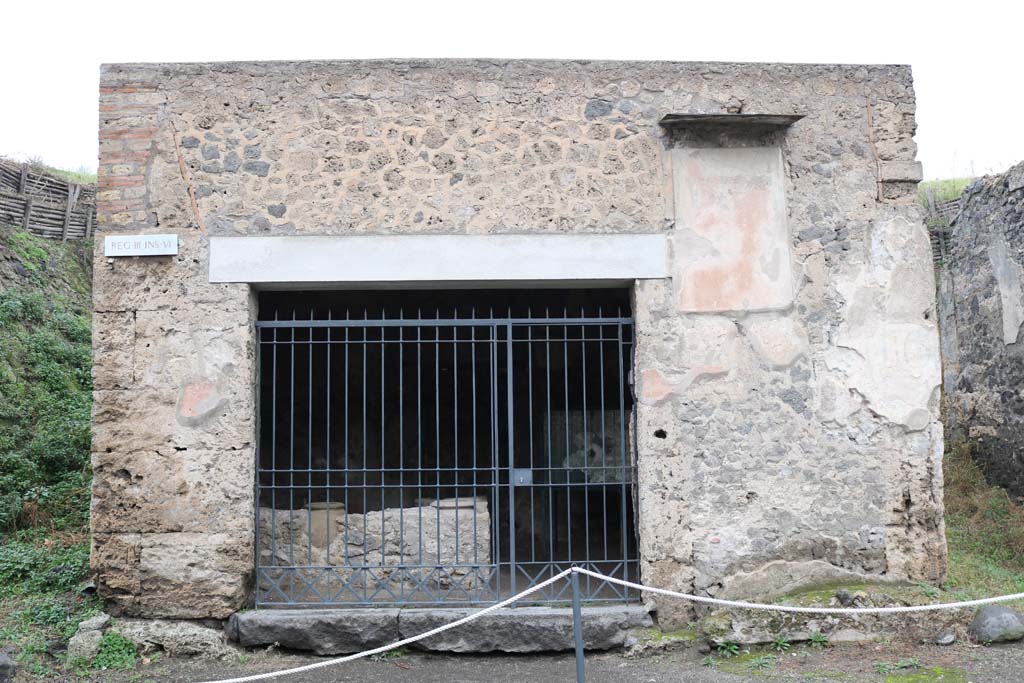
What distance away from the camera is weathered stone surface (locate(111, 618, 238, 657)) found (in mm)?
5297

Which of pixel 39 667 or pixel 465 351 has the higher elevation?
pixel 465 351

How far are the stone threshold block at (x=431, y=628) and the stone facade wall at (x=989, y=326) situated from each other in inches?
214

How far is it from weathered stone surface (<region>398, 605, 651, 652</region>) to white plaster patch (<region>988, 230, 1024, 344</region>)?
18.4 ft

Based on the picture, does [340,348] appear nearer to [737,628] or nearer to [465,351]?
[465,351]

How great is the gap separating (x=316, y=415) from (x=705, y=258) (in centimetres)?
452

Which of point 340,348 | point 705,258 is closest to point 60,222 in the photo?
point 340,348

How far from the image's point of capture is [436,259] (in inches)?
219

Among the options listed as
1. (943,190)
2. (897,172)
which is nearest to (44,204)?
(897,172)

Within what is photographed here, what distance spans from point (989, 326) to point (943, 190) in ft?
25.5

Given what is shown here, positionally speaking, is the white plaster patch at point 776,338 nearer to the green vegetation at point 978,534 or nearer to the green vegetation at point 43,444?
the green vegetation at point 978,534

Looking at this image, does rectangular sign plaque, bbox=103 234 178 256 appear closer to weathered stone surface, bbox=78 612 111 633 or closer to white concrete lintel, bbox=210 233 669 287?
white concrete lintel, bbox=210 233 669 287

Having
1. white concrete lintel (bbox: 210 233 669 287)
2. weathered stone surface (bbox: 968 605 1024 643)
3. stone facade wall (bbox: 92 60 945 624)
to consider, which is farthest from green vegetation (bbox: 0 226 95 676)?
weathered stone surface (bbox: 968 605 1024 643)

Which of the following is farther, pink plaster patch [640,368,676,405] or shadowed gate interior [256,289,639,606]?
shadowed gate interior [256,289,639,606]

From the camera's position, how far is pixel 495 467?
566 cm
